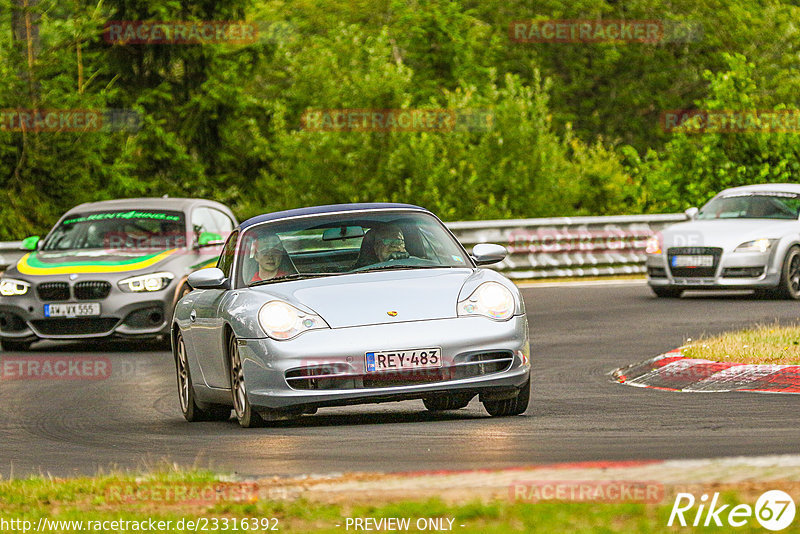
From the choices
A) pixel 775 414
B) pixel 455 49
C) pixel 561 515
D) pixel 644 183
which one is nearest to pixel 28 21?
pixel 644 183

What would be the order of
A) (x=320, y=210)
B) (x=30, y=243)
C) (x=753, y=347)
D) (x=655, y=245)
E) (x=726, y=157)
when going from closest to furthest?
(x=320, y=210)
(x=753, y=347)
(x=30, y=243)
(x=655, y=245)
(x=726, y=157)

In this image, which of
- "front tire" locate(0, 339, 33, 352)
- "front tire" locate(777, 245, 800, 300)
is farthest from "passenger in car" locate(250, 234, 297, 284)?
"front tire" locate(777, 245, 800, 300)

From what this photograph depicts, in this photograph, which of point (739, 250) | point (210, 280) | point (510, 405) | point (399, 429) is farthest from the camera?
point (739, 250)

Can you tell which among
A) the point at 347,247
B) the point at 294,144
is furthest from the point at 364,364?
the point at 294,144

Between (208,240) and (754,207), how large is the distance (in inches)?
326

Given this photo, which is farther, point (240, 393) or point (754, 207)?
point (754, 207)

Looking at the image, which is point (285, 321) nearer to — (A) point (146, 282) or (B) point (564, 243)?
(A) point (146, 282)

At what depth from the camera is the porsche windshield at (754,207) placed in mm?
22594

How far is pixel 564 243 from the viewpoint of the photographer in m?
28.9

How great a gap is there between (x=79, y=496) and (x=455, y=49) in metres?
47.2

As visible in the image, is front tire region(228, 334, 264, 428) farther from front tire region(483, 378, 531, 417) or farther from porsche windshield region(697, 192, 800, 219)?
porsche windshield region(697, 192, 800, 219)

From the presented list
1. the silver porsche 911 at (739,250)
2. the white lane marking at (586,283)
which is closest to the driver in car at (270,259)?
the silver porsche 911 at (739,250)

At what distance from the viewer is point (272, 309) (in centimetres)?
1019

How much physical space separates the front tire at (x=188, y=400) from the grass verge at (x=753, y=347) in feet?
13.1
